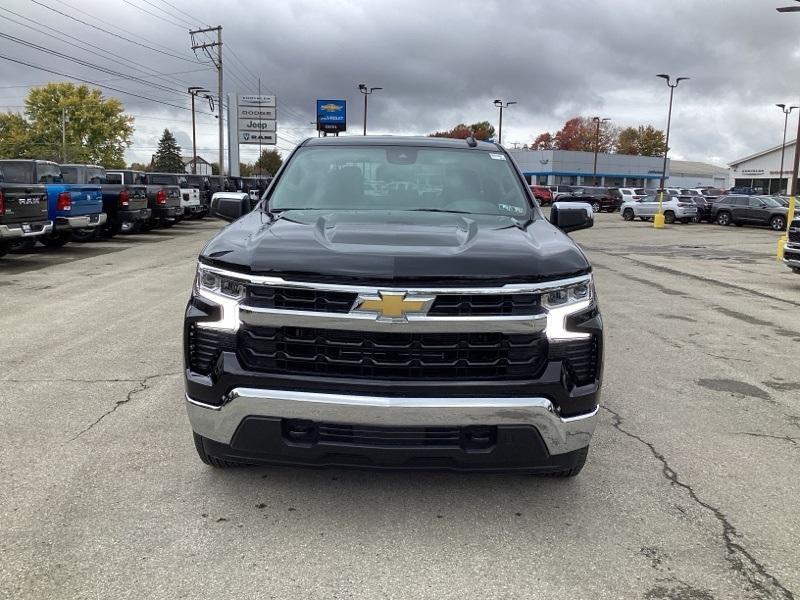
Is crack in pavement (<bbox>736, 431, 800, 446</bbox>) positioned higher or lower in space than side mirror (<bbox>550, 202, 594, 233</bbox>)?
lower

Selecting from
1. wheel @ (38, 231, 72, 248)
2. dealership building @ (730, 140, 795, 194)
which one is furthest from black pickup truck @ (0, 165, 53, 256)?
dealership building @ (730, 140, 795, 194)

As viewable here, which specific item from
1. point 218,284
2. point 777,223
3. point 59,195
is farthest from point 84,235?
point 777,223

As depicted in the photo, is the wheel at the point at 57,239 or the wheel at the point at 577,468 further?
the wheel at the point at 57,239

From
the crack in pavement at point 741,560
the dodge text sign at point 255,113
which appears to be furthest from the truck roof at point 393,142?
the dodge text sign at point 255,113

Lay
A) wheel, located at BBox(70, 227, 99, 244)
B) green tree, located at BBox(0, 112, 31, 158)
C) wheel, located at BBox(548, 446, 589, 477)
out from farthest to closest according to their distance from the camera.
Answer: green tree, located at BBox(0, 112, 31, 158) → wheel, located at BBox(70, 227, 99, 244) → wheel, located at BBox(548, 446, 589, 477)

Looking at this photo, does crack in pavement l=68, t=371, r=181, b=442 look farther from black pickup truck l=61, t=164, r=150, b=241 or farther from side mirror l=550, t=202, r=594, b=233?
black pickup truck l=61, t=164, r=150, b=241

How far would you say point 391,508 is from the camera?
3262 millimetres

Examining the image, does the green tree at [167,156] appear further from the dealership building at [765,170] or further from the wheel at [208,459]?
the wheel at [208,459]

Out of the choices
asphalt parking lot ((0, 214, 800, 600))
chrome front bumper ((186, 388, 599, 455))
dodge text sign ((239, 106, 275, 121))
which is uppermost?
dodge text sign ((239, 106, 275, 121))

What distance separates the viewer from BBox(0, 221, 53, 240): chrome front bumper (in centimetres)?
1123

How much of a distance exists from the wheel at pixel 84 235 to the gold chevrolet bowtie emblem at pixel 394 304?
602 inches

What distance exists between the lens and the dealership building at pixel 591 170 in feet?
292

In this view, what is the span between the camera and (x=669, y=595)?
2.61m

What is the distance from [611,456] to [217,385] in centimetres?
240
